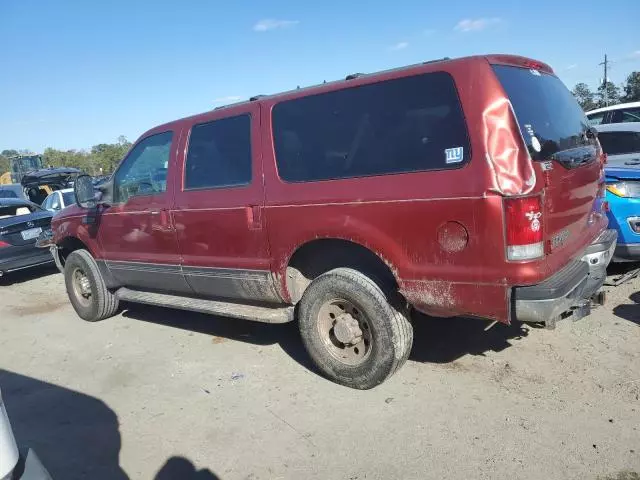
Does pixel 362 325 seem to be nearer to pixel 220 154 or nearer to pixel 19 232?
pixel 220 154

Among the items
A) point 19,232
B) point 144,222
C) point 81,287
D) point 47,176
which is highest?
point 47,176

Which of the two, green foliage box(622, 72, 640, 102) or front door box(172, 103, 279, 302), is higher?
green foliage box(622, 72, 640, 102)

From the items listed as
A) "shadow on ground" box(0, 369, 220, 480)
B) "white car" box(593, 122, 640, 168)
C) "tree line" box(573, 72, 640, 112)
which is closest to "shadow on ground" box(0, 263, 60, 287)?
"shadow on ground" box(0, 369, 220, 480)

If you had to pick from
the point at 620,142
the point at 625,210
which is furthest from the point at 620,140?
the point at 625,210

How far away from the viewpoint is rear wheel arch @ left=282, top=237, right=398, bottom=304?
3.63m

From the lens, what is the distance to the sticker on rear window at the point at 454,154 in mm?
3002

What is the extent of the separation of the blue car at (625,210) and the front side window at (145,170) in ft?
14.8

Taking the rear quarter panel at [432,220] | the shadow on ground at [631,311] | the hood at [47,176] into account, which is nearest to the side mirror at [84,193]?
the rear quarter panel at [432,220]

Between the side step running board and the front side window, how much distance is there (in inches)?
40.0

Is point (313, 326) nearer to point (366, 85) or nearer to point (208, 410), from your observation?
point (208, 410)

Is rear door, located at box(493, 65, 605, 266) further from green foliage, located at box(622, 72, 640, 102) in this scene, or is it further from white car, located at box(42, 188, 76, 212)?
green foliage, located at box(622, 72, 640, 102)

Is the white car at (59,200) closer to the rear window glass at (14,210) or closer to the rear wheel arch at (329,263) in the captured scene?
the rear window glass at (14,210)

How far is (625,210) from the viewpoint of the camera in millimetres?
5281

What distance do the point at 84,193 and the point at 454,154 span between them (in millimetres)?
4076
